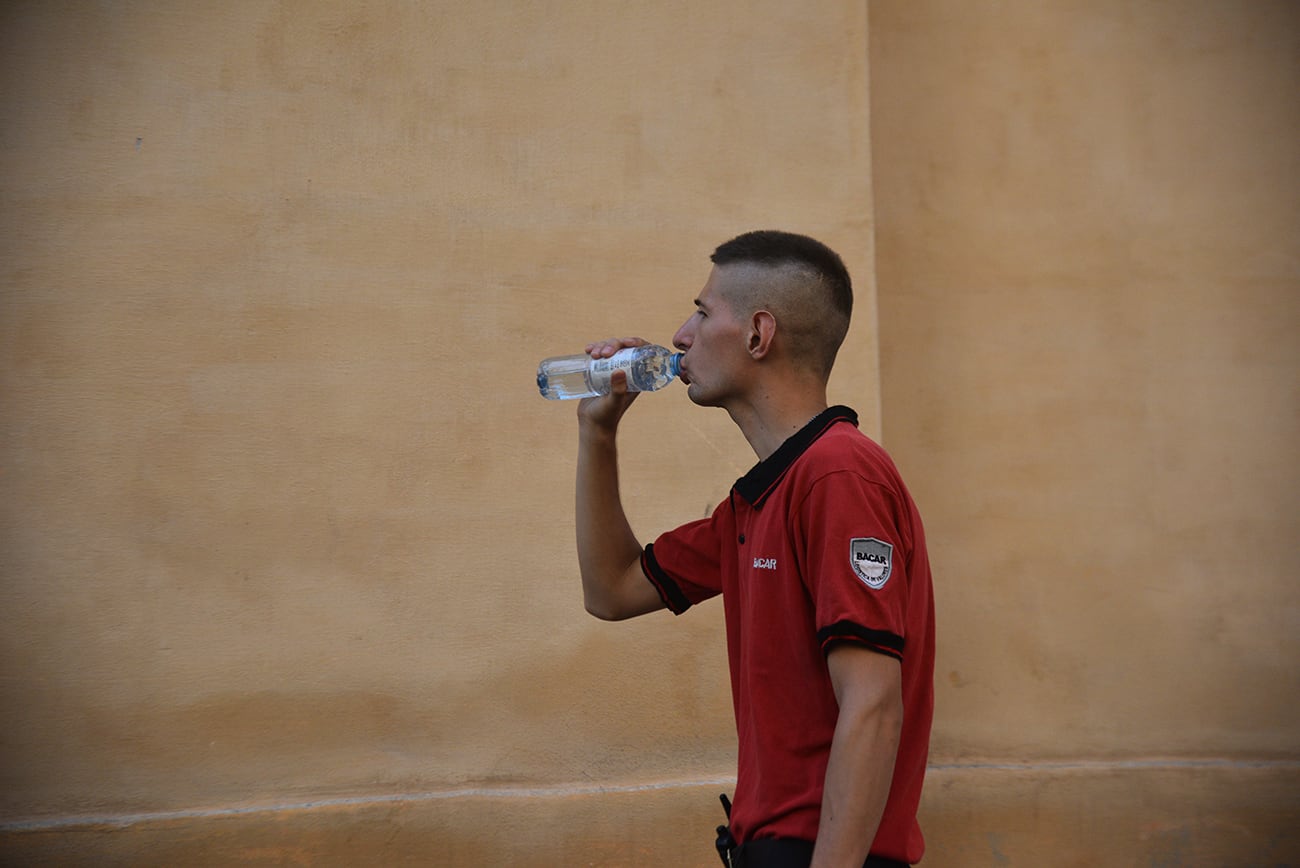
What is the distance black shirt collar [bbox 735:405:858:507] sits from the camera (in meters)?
2.33

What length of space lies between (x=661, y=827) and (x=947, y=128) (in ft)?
8.94

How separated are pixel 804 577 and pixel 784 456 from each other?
26 cm

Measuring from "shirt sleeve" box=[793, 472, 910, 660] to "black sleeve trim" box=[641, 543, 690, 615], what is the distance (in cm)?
60

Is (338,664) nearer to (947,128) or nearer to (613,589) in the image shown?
(613,589)

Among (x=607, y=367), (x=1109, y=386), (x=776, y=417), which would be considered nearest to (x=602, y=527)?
(x=607, y=367)

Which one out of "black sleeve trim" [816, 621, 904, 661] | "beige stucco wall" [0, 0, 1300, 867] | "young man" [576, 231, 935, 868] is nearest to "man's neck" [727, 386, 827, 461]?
"young man" [576, 231, 935, 868]

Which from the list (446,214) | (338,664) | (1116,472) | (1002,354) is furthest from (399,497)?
(1116,472)

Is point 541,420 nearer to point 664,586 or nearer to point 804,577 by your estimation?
point 664,586

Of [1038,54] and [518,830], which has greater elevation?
[1038,54]

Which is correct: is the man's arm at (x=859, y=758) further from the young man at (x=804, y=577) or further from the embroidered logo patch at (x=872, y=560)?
the embroidered logo patch at (x=872, y=560)

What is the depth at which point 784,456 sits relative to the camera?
2.35 metres

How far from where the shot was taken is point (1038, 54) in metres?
4.92

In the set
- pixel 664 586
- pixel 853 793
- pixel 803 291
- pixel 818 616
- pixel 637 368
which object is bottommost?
pixel 853 793

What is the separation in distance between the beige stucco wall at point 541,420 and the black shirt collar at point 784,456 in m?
1.91
